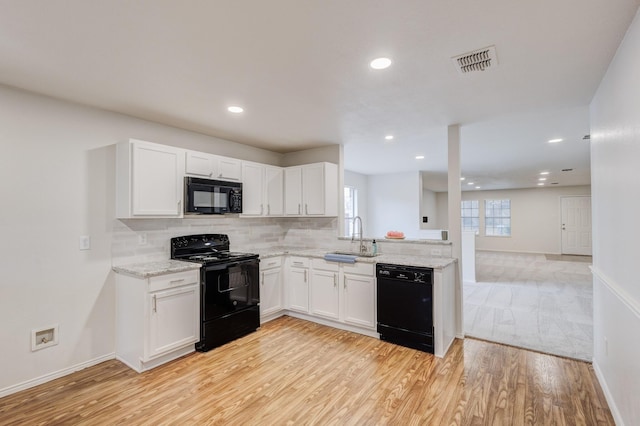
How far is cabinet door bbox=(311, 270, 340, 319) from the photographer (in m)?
3.92

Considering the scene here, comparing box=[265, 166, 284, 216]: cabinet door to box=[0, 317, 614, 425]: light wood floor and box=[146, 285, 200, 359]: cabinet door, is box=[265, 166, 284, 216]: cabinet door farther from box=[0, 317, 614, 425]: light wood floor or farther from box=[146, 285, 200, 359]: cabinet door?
box=[0, 317, 614, 425]: light wood floor

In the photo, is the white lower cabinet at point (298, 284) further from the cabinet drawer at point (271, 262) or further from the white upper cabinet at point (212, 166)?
the white upper cabinet at point (212, 166)

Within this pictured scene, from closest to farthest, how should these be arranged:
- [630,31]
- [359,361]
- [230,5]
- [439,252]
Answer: [230,5] < [630,31] < [359,361] < [439,252]

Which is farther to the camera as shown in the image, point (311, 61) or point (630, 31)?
point (311, 61)

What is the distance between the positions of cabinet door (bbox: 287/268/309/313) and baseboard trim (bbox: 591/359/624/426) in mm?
2963

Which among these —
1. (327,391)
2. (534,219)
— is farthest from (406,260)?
(534,219)

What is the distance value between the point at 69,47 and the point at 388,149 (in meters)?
4.34

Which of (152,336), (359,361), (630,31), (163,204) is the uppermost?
(630,31)

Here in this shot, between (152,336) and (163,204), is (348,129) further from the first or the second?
(152,336)

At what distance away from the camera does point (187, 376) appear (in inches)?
110

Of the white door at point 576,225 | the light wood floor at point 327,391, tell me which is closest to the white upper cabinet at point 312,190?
the light wood floor at point 327,391

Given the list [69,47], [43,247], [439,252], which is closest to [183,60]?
[69,47]

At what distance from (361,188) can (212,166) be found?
5166 mm

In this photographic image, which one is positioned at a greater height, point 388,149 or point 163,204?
point 388,149
